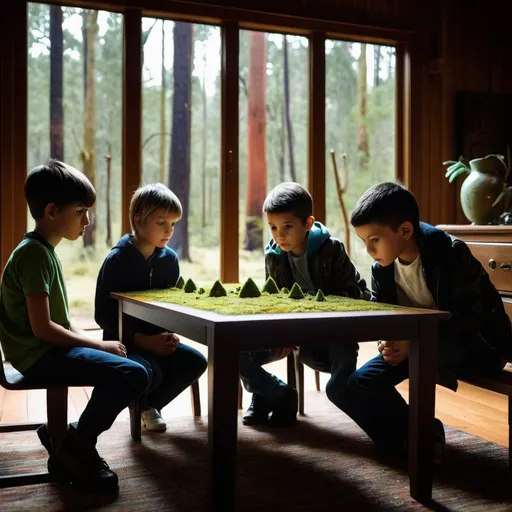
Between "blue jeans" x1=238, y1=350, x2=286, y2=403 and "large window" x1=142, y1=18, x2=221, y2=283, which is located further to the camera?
"large window" x1=142, y1=18, x2=221, y2=283

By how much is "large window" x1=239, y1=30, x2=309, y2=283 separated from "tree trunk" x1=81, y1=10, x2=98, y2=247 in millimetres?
915

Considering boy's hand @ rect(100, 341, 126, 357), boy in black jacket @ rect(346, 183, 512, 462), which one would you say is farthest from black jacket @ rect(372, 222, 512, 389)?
boy's hand @ rect(100, 341, 126, 357)

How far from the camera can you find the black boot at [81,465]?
1836 mm

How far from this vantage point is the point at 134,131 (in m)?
3.96

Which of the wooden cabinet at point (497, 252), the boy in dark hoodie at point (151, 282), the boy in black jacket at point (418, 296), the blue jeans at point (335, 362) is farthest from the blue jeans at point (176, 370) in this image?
the wooden cabinet at point (497, 252)

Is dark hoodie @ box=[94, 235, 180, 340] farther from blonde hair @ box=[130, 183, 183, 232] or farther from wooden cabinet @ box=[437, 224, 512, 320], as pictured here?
wooden cabinet @ box=[437, 224, 512, 320]

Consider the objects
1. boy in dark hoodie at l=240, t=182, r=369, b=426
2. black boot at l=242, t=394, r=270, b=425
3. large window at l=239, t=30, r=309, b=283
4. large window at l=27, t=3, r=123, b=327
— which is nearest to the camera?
boy in dark hoodie at l=240, t=182, r=369, b=426

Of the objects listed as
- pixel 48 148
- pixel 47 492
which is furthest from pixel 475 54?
pixel 47 492

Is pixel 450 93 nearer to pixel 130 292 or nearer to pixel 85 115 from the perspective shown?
pixel 85 115

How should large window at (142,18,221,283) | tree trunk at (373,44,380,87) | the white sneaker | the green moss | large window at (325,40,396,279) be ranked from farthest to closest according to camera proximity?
tree trunk at (373,44,380,87)
large window at (325,40,396,279)
large window at (142,18,221,283)
the white sneaker
the green moss

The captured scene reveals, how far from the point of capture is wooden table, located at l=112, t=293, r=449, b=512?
1500mm

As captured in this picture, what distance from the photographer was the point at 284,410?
2576mm

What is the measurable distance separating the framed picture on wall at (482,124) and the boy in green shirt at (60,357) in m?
3.39

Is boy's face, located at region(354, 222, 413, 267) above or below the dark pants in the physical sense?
above
